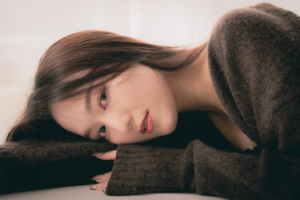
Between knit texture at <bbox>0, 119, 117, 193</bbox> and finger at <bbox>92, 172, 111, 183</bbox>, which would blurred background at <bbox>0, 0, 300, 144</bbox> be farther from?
finger at <bbox>92, 172, 111, 183</bbox>

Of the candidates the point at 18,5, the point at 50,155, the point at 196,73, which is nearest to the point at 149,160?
the point at 50,155

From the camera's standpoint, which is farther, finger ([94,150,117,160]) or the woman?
finger ([94,150,117,160])

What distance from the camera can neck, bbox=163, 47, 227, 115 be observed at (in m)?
0.80

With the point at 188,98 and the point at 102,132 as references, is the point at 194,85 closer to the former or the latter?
the point at 188,98

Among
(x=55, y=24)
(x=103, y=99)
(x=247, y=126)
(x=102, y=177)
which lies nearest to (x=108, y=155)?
(x=102, y=177)

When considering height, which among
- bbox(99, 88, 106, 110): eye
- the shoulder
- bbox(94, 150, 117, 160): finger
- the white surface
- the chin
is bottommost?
the white surface

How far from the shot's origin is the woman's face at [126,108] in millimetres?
622

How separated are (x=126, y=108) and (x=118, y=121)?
0.05 m

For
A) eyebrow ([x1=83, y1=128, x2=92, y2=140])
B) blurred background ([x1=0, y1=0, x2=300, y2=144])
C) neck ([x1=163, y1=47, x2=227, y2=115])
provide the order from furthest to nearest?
1. blurred background ([x1=0, y1=0, x2=300, y2=144])
2. neck ([x1=163, y1=47, x2=227, y2=115])
3. eyebrow ([x1=83, y1=128, x2=92, y2=140])

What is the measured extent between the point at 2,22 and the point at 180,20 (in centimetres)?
121

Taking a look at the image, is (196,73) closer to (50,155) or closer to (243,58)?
(243,58)

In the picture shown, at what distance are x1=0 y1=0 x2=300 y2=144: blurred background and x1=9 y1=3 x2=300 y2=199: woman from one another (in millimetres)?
563

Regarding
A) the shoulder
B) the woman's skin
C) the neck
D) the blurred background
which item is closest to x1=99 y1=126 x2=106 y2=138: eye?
the woman's skin

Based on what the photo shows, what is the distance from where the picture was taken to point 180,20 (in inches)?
61.8
